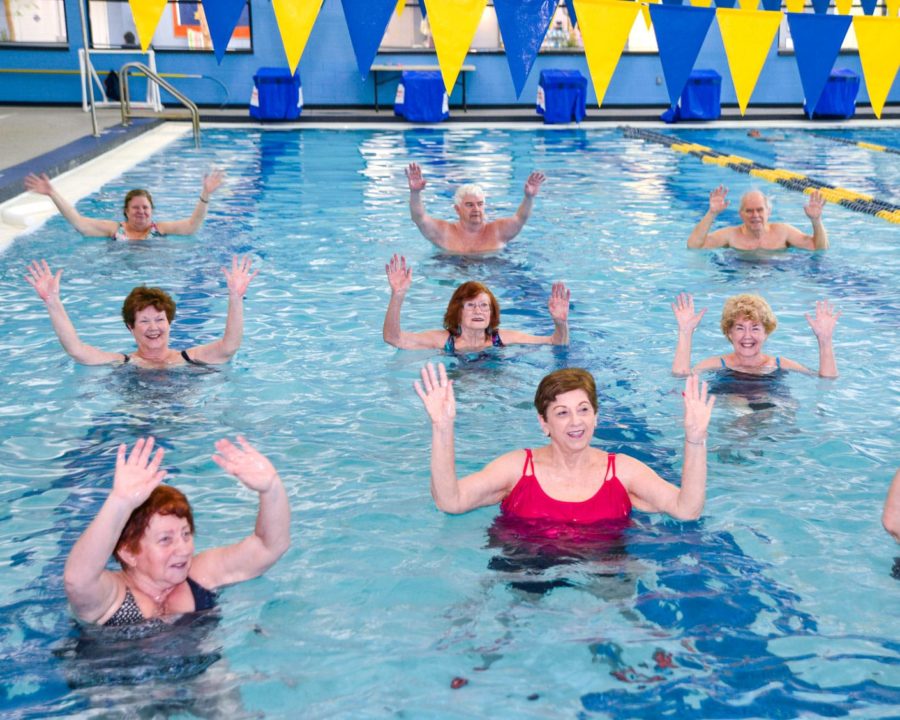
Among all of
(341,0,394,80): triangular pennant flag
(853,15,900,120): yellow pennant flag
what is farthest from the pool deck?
(853,15,900,120): yellow pennant flag

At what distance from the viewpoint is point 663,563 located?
3.98 meters

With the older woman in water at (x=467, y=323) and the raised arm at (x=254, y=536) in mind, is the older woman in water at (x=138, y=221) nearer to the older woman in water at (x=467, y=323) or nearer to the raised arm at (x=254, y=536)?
the older woman in water at (x=467, y=323)

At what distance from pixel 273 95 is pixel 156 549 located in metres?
17.0

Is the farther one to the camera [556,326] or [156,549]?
[556,326]

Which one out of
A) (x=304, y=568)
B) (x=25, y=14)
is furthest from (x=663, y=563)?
(x=25, y=14)

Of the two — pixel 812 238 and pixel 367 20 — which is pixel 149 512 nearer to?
pixel 367 20

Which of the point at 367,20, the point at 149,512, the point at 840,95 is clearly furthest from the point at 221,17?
the point at 840,95

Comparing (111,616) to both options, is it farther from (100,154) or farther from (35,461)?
(100,154)

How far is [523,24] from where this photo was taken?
352 inches

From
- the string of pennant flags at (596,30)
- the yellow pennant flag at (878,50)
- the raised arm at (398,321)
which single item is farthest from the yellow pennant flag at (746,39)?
the raised arm at (398,321)

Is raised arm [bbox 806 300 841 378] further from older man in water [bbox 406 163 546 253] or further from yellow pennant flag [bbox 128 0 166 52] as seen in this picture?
yellow pennant flag [bbox 128 0 166 52]

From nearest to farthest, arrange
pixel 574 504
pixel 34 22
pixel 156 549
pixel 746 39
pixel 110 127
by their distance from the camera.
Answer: pixel 156 549 < pixel 574 504 < pixel 746 39 < pixel 110 127 < pixel 34 22

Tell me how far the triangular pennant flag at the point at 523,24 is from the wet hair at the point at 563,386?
5.51 m

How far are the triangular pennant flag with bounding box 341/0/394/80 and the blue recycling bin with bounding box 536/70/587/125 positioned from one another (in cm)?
1121
